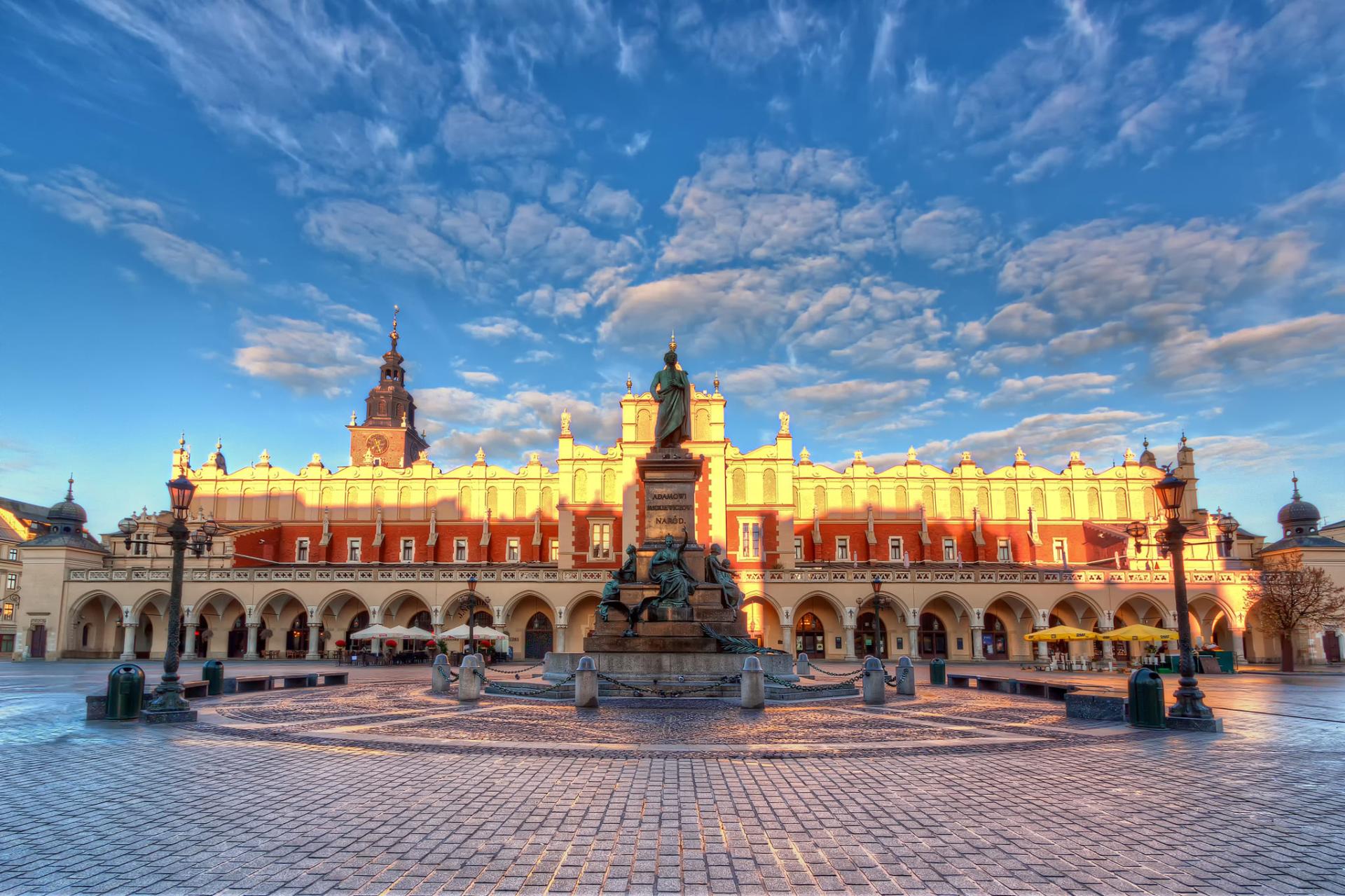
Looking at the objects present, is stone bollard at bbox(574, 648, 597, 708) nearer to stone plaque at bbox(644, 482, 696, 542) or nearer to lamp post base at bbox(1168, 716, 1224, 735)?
stone plaque at bbox(644, 482, 696, 542)

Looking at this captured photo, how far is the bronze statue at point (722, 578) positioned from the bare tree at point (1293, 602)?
3146 centimetres

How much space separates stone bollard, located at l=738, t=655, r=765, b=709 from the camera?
15.2 meters

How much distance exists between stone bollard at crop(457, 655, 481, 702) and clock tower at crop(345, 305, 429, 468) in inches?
2282

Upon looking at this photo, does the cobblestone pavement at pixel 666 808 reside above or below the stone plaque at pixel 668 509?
below

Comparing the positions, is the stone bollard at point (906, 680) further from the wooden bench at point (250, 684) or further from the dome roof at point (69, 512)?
the dome roof at point (69, 512)

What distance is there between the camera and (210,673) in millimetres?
19391

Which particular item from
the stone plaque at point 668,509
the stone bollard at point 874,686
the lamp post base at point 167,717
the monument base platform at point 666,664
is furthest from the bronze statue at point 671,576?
the lamp post base at point 167,717

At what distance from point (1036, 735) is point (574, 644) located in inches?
1524

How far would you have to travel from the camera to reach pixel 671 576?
19375 millimetres

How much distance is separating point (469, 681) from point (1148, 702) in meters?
13.0

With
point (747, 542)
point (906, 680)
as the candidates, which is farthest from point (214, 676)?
point (747, 542)

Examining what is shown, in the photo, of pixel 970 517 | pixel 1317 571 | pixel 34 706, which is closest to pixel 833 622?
pixel 970 517

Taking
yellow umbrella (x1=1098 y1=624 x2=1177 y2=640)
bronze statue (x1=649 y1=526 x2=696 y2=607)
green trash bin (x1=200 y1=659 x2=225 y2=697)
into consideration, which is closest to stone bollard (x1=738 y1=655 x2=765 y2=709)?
bronze statue (x1=649 y1=526 x2=696 y2=607)

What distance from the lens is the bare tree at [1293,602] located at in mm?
38156
